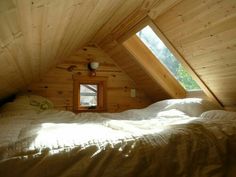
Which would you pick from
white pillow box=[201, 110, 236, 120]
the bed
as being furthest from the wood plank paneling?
the bed

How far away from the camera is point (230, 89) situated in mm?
2541

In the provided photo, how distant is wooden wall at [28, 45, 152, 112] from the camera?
3.65m

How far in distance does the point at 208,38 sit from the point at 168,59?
134cm

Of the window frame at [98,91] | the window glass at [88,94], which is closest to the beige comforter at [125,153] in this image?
the window frame at [98,91]

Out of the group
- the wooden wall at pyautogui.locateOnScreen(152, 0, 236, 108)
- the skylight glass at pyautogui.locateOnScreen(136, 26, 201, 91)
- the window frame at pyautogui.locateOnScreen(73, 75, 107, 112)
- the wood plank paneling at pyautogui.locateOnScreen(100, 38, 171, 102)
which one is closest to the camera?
the wooden wall at pyautogui.locateOnScreen(152, 0, 236, 108)

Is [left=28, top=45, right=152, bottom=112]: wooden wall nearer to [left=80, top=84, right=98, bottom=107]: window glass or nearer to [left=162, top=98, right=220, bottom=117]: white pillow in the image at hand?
[left=80, top=84, right=98, bottom=107]: window glass

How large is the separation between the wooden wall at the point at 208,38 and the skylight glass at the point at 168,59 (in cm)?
70

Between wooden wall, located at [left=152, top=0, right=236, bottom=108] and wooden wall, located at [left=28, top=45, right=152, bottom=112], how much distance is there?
1655mm

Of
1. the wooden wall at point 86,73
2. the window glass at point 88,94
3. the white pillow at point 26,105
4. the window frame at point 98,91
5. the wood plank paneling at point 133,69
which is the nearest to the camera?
the white pillow at point 26,105

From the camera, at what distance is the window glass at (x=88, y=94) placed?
13.5 ft

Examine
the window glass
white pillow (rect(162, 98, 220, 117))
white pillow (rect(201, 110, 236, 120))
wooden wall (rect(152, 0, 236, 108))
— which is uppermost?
wooden wall (rect(152, 0, 236, 108))

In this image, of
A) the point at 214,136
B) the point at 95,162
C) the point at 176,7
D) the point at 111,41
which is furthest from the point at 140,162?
the point at 111,41

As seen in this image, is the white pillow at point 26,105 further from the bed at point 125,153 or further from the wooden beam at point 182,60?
the wooden beam at point 182,60

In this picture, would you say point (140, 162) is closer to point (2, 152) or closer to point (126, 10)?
point (2, 152)
